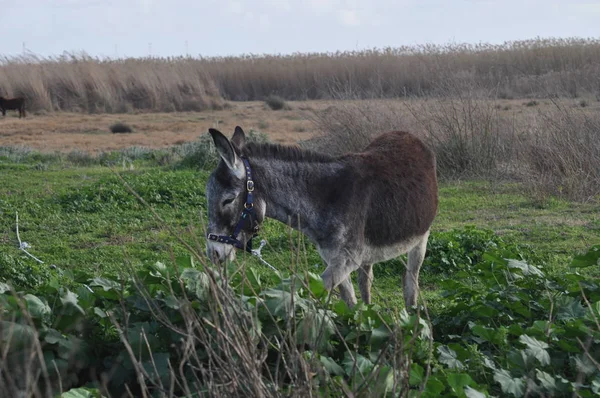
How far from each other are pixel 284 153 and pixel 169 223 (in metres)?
4.31

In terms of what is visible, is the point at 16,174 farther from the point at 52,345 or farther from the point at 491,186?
the point at 52,345

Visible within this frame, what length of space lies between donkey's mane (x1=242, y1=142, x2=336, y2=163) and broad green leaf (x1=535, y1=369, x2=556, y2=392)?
93.0 inches

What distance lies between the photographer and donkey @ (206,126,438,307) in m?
5.64

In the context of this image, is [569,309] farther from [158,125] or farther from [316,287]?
[158,125]

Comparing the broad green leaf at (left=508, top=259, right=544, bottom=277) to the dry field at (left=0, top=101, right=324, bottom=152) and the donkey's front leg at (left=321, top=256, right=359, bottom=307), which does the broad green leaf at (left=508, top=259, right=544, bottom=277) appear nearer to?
the donkey's front leg at (left=321, top=256, right=359, bottom=307)

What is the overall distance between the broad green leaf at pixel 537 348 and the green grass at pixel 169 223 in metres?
2.81

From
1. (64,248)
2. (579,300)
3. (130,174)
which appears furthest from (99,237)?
(579,300)

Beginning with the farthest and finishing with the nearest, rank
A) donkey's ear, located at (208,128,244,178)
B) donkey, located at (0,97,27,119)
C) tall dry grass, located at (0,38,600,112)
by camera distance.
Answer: tall dry grass, located at (0,38,600,112) → donkey, located at (0,97,27,119) → donkey's ear, located at (208,128,244,178)

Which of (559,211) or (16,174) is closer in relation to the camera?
(559,211)

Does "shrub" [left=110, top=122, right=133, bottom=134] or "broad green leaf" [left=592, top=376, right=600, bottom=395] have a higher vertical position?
"broad green leaf" [left=592, top=376, right=600, bottom=395]

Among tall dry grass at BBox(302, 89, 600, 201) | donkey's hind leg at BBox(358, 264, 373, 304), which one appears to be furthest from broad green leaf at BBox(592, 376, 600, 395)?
tall dry grass at BBox(302, 89, 600, 201)

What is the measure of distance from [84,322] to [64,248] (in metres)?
4.68

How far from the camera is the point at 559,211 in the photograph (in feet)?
35.8

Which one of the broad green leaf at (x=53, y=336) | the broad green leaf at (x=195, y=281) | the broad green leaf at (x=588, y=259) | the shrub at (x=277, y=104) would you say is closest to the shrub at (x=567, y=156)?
the broad green leaf at (x=588, y=259)
